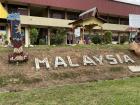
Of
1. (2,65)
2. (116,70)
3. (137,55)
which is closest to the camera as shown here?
(2,65)

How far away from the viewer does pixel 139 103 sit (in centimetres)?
936

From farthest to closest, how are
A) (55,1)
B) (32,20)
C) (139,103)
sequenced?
(55,1) → (32,20) → (139,103)

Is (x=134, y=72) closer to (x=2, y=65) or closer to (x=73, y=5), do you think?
(x=2, y=65)

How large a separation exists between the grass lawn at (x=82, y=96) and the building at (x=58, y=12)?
25.8 m

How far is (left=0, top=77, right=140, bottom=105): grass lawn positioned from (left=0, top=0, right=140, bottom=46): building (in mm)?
25816

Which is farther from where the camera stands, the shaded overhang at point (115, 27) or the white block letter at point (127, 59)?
the shaded overhang at point (115, 27)

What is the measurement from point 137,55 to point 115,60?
1.97 m

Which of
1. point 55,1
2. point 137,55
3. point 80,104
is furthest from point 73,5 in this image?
point 80,104

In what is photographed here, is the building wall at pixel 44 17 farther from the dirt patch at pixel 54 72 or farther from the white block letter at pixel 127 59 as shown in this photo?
the dirt patch at pixel 54 72

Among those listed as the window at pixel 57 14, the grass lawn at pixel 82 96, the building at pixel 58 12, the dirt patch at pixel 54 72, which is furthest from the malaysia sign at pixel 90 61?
the window at pixel 57 14

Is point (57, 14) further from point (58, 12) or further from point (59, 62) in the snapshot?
point (59, 62)

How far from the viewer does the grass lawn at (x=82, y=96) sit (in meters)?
9.73

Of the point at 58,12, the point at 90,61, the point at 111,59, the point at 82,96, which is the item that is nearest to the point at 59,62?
the point at 90,61

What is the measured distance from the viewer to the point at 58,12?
48938mm
